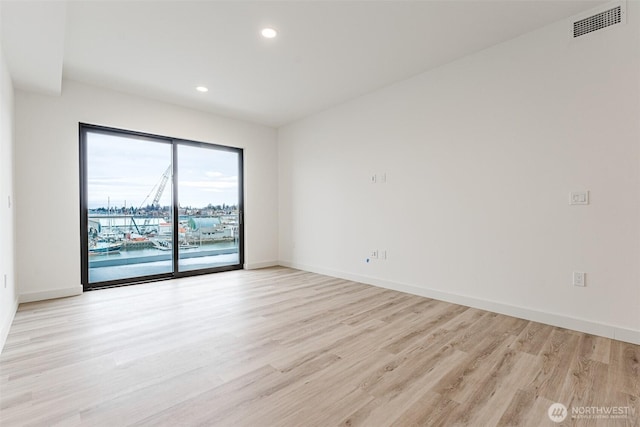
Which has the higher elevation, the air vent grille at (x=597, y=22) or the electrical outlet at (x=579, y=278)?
the air vent grille at (x=597, y=22)

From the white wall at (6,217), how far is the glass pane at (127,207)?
3.19ft

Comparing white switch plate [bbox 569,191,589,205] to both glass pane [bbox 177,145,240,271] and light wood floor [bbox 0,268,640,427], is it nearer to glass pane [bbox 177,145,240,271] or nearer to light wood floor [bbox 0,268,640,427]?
light wood floor [bbox 0,268,640,427]

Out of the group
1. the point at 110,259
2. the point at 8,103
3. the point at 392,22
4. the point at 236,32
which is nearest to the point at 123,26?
the point at 236,32

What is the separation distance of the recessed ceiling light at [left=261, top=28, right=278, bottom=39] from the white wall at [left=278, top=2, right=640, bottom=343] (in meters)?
1.89

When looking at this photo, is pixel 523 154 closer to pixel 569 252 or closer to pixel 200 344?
pixel 569 252

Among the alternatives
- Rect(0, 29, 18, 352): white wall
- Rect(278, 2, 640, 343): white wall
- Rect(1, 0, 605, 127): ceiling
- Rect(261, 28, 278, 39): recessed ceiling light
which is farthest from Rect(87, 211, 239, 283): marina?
Rect(261, 28, 278, 39): recessed ceiling light

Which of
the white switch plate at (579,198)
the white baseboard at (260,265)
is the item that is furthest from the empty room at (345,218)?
the white baseboard at (260,265)

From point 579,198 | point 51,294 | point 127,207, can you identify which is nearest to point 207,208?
point 127,207

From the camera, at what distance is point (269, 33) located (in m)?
2.98

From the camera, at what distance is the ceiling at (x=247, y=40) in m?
2.60

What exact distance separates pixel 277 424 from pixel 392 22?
3.19 meters

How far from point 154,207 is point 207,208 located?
0.83 meters

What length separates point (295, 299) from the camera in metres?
3.77

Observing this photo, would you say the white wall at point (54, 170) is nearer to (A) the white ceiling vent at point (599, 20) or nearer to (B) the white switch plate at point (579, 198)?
(A) the white ceiling vent at point (599, 20)
